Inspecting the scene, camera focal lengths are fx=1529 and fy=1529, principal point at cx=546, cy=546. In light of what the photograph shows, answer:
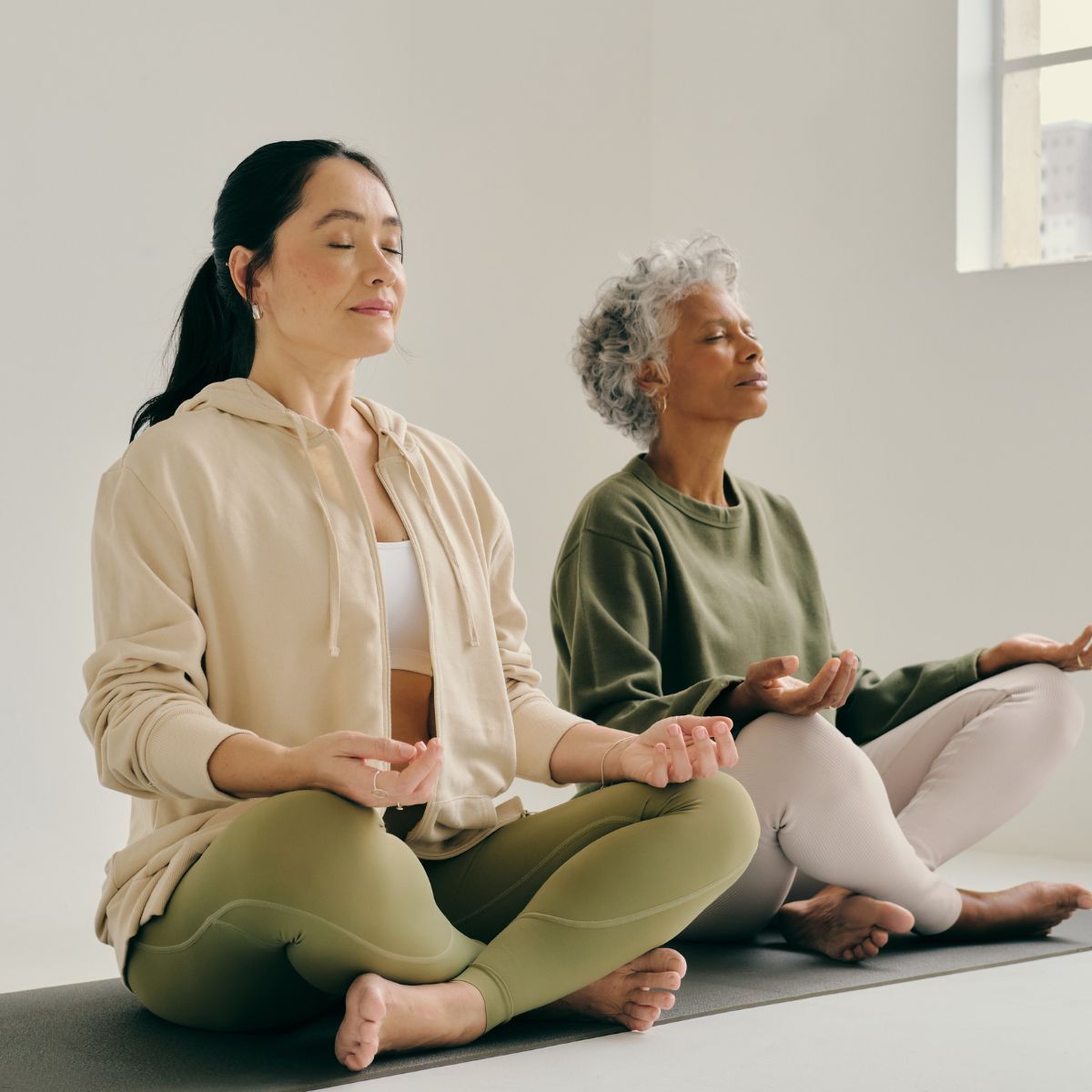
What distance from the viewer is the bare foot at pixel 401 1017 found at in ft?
5.34

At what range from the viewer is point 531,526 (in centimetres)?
435

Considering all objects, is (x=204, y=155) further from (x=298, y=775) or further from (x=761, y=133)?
(x=298, y=775)

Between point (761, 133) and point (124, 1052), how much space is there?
321 centimetres

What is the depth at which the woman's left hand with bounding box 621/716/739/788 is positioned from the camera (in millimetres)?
1810

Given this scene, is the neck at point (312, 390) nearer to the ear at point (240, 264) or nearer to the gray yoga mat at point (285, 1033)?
the ear at point (240, 264)

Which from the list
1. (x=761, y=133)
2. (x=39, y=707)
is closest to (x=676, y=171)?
(x=761, y=133)

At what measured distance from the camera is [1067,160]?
12.8 feet

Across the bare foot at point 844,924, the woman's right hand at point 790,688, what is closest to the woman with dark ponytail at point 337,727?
the woman's right hand at point 790,688

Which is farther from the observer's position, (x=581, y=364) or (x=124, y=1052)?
(x=581, y=364)

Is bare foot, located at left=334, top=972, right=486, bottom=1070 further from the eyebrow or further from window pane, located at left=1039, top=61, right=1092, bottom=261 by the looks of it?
window pane, located at left=1039, top=61, right=1092, bottom=261

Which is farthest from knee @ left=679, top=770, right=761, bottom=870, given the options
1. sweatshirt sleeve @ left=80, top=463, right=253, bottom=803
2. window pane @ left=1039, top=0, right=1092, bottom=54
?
window pane @ left=1039, top=0, right=1092, bottom=54

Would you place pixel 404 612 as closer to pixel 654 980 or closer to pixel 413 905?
pixel 413 905

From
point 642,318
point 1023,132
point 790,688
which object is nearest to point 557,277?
point 1023,132

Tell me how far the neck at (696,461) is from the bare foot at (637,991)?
1.11 metres
